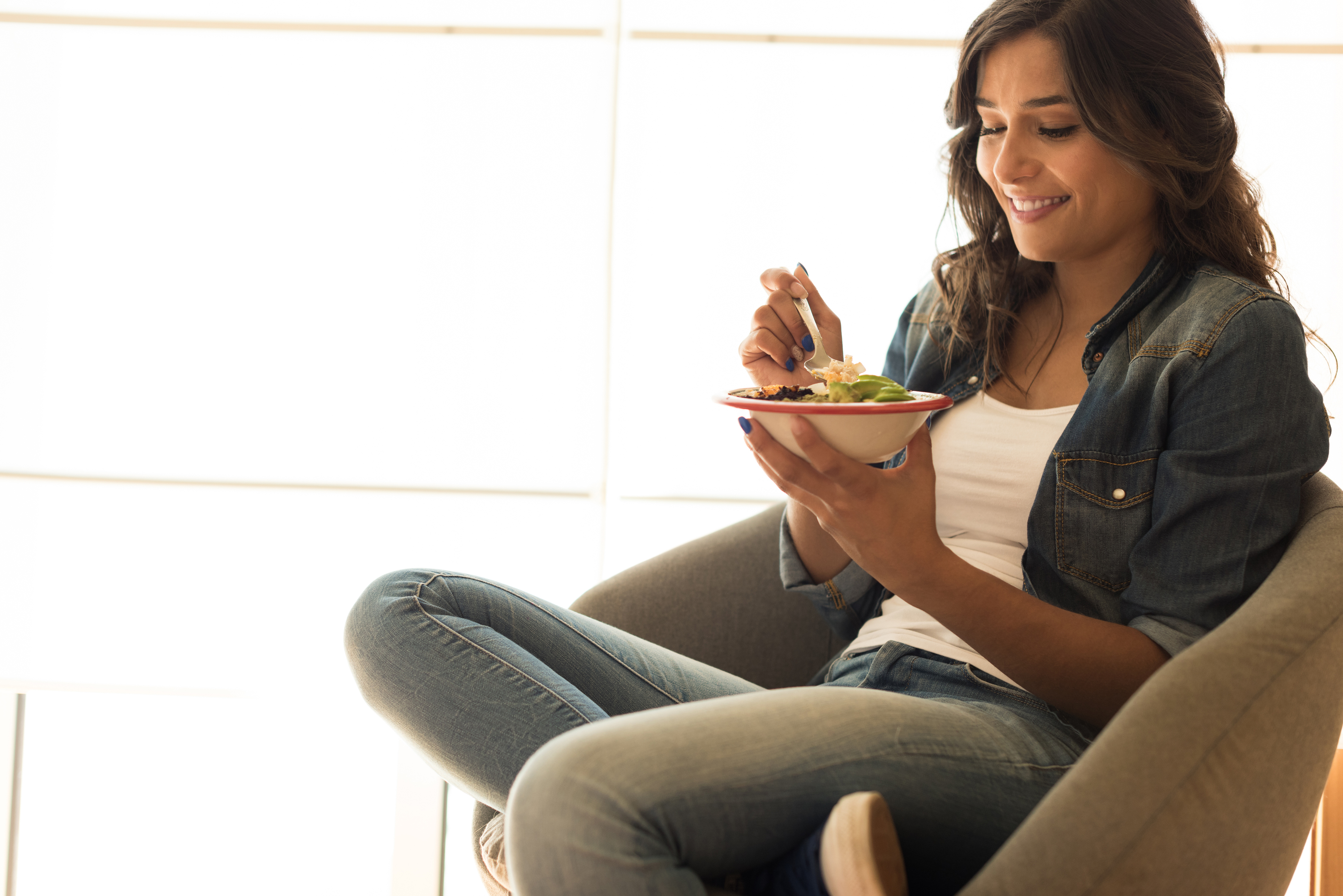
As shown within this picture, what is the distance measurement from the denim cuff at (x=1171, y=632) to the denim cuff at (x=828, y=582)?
0.35m

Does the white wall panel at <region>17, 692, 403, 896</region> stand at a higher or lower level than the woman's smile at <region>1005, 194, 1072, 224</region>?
lower

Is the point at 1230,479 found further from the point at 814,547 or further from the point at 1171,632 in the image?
the point at 814,547

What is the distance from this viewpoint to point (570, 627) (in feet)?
3.48

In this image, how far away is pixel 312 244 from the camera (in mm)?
2625

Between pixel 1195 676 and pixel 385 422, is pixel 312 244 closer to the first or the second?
pixel 385 422

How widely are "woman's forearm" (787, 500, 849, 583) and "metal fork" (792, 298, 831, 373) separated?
177 mm

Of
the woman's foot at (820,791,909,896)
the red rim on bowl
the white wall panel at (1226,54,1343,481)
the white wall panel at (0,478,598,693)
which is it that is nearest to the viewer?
the woman's foot at (820,791,909,896)

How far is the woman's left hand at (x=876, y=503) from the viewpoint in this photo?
2.84 ft

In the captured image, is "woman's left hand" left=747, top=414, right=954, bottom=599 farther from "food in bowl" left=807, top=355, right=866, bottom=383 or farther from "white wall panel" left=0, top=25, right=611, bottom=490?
"white wall panel" left=0, top=25, right=611, bottom=490

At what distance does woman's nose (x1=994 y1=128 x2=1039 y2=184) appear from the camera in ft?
3.46

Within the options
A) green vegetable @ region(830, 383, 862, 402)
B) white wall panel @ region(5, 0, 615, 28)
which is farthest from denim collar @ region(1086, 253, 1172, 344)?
white wall panel @ region(5, 0, 615, 28)

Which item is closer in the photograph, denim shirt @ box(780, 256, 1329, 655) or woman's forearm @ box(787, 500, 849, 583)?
denim shirt @ box(780, 256, 1329, 655)

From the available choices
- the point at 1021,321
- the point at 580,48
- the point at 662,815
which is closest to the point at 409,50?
the point at 580,48

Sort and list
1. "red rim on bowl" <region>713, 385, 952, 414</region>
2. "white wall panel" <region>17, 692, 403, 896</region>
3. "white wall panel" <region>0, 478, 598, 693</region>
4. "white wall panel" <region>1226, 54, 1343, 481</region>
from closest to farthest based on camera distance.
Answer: "red rim on bowl" <region>713, 385, 952, 414</region> → "white wall panel" <region>17, 692, 403, 896</region> → "white wall panel" <region>1226, 54, 1343, 481</region> → "white wall panel" <region>0, 478, 598, 693</region>
